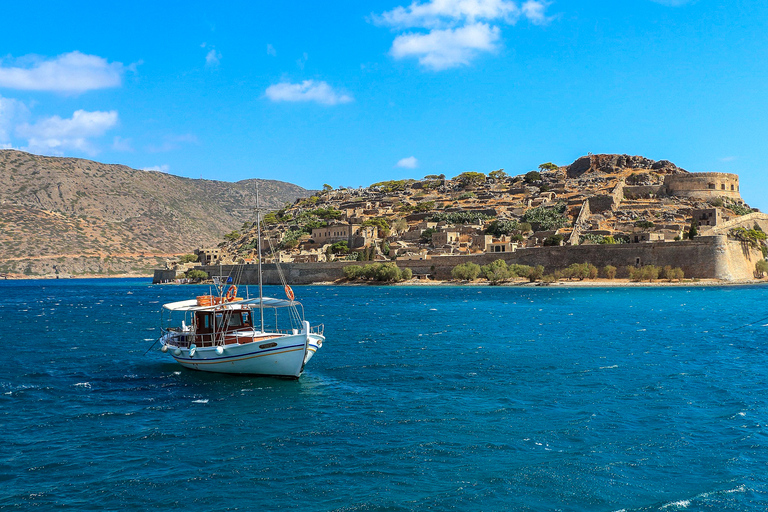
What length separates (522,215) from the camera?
290 ft

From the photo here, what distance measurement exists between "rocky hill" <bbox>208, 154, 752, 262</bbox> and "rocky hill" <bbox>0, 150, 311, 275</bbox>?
4072cm

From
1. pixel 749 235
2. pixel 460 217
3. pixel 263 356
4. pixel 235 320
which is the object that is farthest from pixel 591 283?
pixel 263 356

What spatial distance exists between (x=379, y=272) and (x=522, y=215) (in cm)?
2371

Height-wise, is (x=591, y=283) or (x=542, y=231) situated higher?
(x=542, y=231)

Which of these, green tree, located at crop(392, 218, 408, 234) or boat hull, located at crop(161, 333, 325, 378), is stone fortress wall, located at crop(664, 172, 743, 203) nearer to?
green tree, located at crop(392, 218, 408, 234)

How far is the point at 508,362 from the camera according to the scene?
70.9 feet

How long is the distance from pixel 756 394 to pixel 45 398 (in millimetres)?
18015

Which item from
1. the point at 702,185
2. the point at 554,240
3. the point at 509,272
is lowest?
the point at 509,272

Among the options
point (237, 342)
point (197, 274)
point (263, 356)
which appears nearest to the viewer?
point (263, 356)

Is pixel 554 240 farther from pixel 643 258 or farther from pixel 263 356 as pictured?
pixel 263 356

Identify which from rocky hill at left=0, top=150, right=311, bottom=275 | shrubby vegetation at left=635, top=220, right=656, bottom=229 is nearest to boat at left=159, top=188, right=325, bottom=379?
shrubby vegetation at left=635, top=220, right=656, bottom=229

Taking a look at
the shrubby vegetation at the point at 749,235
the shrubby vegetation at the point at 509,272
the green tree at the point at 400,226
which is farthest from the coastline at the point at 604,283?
the green tree at the point at 400,226

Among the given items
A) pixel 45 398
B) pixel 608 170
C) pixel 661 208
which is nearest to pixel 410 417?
pixel 45 398

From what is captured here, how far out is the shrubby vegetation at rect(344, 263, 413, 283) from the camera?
75375 mm
